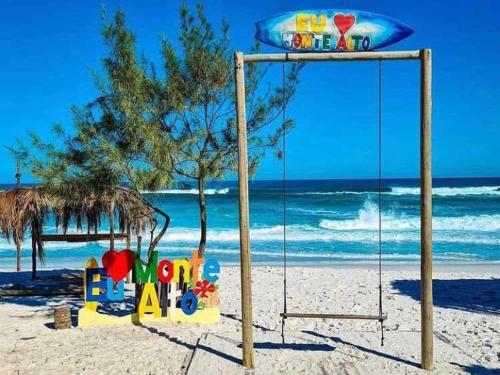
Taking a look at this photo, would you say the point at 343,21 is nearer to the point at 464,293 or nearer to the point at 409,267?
the point at 464,293

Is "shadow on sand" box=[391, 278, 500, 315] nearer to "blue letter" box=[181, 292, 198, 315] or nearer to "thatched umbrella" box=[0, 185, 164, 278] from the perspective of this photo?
"blue letter" box=[181, 292, 198, 315]

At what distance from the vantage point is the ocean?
15.0 m

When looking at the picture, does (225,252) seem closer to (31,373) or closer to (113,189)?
(113,189)

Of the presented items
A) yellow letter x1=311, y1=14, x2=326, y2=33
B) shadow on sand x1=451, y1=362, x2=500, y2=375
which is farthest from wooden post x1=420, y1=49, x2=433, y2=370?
yellow letter x1=311, y1=14, x2=326, y2=33

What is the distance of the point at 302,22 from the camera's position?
14.2 feet

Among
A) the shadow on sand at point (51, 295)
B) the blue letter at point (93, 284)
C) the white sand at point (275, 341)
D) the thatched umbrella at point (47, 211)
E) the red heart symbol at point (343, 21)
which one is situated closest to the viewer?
the red heart symbol at point (343, 21)

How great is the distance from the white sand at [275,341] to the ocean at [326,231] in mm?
1769

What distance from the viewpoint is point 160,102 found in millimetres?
6078

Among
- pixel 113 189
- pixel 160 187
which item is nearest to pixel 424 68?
pixel 160 187

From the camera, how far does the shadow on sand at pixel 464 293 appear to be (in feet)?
23.3

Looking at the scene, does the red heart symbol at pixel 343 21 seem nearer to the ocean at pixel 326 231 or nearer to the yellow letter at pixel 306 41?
the yellow letter at pixel 306 41

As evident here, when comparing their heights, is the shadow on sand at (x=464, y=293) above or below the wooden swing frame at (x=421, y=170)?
below

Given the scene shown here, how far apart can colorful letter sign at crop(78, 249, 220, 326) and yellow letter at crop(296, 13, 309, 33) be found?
2.69 metres

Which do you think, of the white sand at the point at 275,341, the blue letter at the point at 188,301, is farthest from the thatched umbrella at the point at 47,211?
the blue letter at the point at 188,301
